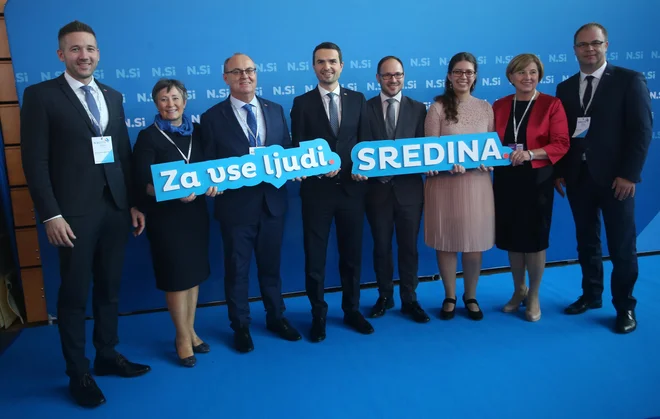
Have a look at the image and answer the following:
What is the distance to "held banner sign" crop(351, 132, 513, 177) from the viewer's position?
268 cm

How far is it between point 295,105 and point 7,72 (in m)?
2.06

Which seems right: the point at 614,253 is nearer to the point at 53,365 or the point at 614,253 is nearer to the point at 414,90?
the point at 414,90

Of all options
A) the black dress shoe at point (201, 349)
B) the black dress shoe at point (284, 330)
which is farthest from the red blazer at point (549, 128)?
the black dress shoe at point (201, 349)

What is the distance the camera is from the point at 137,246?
3.39 metres

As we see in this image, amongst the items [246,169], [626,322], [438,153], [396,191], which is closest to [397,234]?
[396,191]

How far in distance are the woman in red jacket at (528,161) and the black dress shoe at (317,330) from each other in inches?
49.0

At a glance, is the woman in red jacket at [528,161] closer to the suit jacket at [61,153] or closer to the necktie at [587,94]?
the necktie at [587,94]

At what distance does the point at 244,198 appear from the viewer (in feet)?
8.47

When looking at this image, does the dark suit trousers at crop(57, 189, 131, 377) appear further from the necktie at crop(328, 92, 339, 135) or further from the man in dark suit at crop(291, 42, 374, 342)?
the necktie at crop(328, 92, 339, 135)

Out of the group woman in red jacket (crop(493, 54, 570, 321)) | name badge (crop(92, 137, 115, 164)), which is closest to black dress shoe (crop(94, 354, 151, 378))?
name badge (crop(92, 137, 115, 164))

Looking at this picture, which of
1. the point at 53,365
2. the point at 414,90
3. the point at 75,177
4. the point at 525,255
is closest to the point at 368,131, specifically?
the point at 414,90

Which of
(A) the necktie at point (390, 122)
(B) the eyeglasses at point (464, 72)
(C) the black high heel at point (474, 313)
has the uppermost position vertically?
(B) the eyeglasses at point (464, 72)

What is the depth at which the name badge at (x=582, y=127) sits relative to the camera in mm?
2744

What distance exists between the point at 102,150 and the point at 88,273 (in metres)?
0.62
